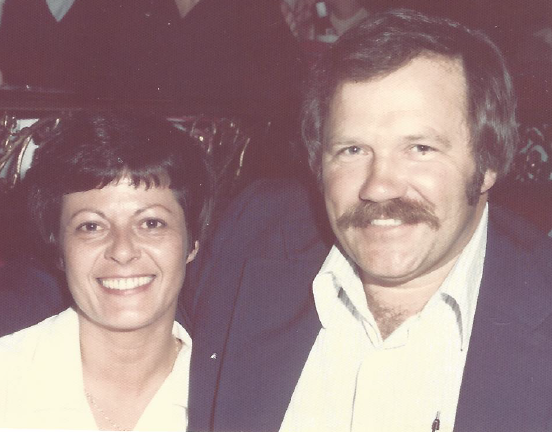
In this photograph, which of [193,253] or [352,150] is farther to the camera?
[193,253]

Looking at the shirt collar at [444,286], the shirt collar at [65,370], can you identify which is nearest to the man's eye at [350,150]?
the shirt collar at [444,286]

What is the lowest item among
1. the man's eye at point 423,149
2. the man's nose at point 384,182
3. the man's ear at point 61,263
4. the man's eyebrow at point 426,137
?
the man's ear at point 61,263

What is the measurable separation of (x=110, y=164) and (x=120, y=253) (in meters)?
0.18

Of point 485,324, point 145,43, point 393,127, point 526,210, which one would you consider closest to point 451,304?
point 485,324

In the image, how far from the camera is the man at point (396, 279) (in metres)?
1.27

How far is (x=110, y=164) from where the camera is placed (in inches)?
52.2

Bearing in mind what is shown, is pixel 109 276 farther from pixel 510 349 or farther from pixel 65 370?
pixel 510 349

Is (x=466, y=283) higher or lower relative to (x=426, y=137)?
lower

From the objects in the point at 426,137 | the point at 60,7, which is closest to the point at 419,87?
the point at 426,137

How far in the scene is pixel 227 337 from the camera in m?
1.41

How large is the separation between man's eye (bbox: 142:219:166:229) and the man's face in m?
0.38

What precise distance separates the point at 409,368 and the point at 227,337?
383 millimetres

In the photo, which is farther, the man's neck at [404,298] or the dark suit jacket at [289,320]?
the man's neck at [404,298]

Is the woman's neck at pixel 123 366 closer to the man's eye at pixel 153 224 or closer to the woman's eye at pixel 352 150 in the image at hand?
the man's eye at pixel 153 224
